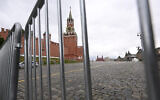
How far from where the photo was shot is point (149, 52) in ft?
1.40

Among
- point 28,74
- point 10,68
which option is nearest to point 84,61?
point 10,68

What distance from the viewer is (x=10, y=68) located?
151 cm

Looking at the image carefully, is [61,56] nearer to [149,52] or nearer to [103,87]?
[149,52]

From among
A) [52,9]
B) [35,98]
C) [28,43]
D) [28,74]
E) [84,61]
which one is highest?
[52,9]

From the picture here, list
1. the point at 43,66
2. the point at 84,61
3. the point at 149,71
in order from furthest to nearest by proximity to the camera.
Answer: the point at 43,66 < the point at 84,61 < the point at 149,71

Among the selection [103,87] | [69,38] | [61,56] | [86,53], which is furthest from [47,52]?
[103,87]

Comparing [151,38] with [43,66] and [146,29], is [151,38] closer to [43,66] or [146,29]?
[146,29]

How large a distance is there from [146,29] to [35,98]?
1243mm

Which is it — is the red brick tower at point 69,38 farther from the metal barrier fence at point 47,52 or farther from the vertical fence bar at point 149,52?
the vertical fence bar at point 149,52

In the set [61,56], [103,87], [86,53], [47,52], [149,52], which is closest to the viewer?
[149,52]

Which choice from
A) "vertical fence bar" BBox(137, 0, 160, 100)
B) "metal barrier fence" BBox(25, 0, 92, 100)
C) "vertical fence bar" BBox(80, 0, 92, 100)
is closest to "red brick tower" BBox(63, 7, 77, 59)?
"metal barrier fence" BBox(25, 0, 92, 100)

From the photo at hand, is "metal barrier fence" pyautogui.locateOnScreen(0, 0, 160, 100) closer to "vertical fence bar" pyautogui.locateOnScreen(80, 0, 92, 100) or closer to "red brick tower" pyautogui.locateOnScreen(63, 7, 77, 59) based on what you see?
"vertical fence bar" pyautogui.locateOnScreen(80, 0, 92, 100)

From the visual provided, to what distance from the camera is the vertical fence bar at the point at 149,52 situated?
1.33ft

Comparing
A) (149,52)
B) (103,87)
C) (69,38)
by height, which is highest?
(69,38)
